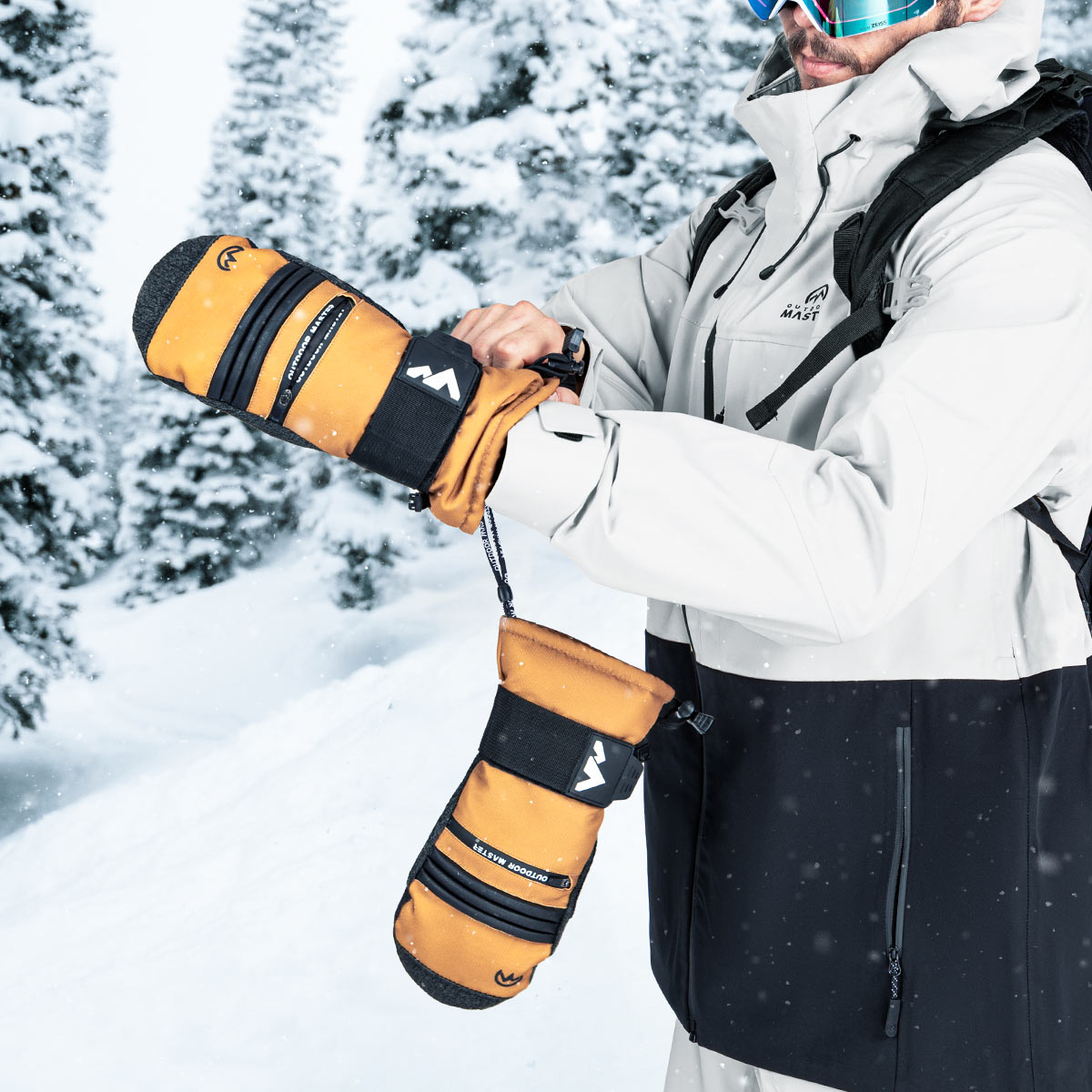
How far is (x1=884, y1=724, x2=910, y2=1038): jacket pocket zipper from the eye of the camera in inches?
56.6

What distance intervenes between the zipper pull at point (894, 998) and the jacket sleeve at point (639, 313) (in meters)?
1.02

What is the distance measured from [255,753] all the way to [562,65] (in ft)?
21.7

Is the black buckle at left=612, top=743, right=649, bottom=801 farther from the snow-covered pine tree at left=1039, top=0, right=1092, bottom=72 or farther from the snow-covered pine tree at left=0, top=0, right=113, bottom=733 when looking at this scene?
the snow-covered pine tree at left=1039, top=0, right=1092, bottom=72

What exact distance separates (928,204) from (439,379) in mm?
639

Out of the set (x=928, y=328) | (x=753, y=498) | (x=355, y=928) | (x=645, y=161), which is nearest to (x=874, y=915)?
(x=753, y=498)

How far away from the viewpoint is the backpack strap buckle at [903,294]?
3.90ft

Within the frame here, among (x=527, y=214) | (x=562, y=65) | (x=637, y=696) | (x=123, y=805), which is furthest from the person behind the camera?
(x=527, y=214)

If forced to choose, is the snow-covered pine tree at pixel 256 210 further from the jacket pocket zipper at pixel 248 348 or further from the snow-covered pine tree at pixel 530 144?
the jacket pocket zipper at pixel 248 348

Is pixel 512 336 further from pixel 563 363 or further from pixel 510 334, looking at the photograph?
pixel 563 363

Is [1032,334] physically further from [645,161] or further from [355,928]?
[645,161]

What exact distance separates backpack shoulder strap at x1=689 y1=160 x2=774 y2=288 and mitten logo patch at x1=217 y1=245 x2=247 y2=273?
93cm

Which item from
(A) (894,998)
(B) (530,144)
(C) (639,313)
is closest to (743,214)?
(C) (639,313)

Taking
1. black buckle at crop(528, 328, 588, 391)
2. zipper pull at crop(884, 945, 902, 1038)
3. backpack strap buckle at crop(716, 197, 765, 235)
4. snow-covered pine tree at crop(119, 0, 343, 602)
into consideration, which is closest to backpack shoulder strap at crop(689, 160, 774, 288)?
backpack strap buckle at crop(716, 197, 765, 235)

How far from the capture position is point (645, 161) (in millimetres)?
10586
